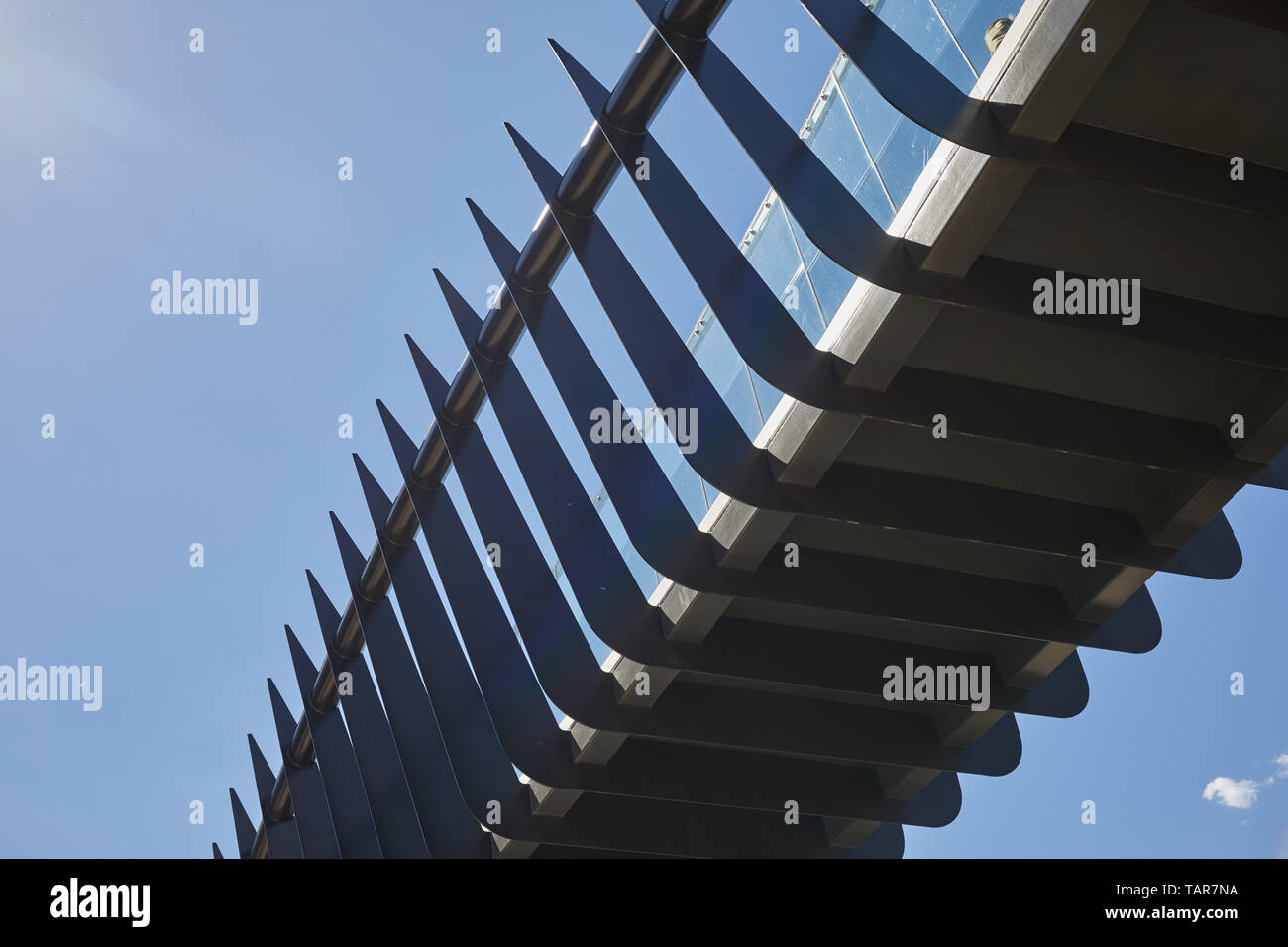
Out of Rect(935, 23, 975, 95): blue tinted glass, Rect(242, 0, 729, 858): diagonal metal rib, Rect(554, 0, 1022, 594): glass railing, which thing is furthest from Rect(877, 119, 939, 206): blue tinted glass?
Rect(242, 0, 729, 858): diagonal metal rib

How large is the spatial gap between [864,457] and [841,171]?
262 cm

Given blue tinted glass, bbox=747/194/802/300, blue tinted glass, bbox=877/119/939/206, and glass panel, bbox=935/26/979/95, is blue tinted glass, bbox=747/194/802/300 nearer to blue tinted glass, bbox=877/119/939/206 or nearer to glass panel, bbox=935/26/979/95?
blue tinted glass, bbox=877/119/939/206

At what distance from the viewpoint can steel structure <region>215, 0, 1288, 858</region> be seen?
26.3ft

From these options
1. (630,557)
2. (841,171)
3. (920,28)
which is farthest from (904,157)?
(630,557)

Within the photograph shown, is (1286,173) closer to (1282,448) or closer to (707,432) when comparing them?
(1282,448)

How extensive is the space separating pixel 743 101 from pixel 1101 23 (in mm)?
2810

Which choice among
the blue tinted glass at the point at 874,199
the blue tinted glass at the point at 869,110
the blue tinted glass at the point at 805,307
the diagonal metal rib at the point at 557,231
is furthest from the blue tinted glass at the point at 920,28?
the blue tinted glass at the point at 805,307
